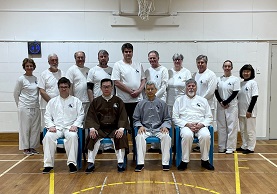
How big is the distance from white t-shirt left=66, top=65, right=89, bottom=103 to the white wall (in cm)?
97

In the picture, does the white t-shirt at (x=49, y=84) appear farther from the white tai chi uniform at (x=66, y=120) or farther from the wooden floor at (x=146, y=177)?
the wooden floor at (x=146, y=177)

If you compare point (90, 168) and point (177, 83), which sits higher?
point (177, 83)

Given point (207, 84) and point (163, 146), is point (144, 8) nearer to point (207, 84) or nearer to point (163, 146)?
point (207, 84)

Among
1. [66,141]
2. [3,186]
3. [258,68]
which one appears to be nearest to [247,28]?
[258,68]

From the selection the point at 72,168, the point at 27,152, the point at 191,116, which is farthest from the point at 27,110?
the point at 191,116

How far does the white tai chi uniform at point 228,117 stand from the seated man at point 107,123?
6.26 ft

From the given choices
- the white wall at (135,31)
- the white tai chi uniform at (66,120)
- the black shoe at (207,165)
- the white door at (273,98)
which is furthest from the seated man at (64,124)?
the white door at (273,98)

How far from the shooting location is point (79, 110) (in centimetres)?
464

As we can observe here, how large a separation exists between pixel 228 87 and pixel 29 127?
3.59m

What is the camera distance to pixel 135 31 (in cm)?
623

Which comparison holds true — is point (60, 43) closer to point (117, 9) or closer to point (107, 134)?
point (117, 9)

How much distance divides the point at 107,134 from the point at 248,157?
245cm

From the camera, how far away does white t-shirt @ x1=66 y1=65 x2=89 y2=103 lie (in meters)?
5.29

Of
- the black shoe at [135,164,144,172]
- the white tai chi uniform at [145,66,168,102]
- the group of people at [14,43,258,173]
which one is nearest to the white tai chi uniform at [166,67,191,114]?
the group of people at [14,43,258,173]
